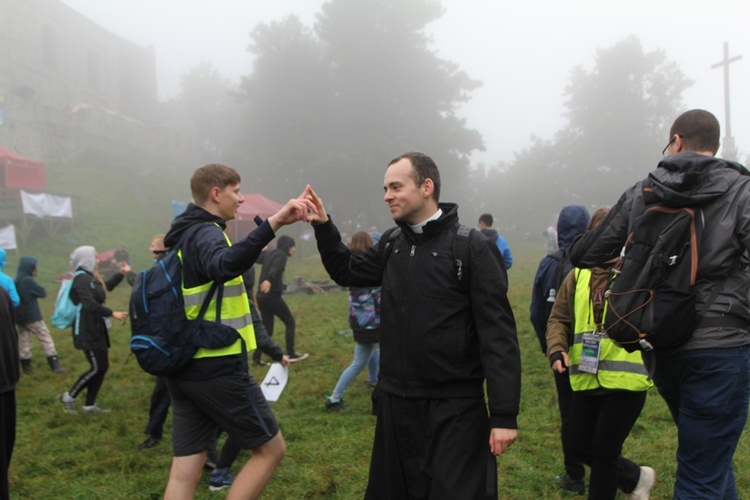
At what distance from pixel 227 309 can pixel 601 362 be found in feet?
6.89

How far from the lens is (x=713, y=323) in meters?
2.22

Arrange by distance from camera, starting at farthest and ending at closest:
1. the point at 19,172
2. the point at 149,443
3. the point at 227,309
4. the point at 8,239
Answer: the point at 19,172 → the point at 8,239 → the point at 149,443 → the point at 227,309

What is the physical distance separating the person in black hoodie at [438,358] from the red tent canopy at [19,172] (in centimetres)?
2954

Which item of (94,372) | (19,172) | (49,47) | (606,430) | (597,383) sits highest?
(49,47)

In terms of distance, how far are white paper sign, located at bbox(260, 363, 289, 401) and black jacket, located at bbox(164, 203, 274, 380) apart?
1.17 meters

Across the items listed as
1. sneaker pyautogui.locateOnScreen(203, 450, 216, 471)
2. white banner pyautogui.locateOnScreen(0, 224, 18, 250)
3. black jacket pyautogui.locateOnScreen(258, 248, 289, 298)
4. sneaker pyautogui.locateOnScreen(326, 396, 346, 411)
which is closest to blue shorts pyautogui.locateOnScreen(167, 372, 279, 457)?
sneaker pyautogui.locateOnScreen(203, 450, 216, 471)

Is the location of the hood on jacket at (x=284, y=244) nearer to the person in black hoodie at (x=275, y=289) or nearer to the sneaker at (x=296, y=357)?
the person in black hoodie at (x=275, y=289)

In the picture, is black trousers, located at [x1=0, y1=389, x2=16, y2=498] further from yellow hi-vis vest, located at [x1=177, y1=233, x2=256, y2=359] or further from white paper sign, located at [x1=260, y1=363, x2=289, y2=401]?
white paper sign, located at [x1=260, y1=363, x2=289, y2=401]

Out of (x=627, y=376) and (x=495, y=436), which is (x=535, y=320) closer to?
(x=627, y=376)

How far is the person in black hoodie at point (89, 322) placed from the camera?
5.73 meters

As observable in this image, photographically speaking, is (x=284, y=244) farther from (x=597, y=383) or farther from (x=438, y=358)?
(x=438, y=358)

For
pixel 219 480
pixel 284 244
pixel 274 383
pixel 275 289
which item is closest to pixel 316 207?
pixel 274 383

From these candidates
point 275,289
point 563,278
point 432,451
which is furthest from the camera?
point 275,289

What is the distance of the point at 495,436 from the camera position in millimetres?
2242
